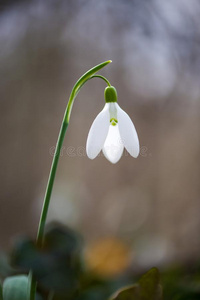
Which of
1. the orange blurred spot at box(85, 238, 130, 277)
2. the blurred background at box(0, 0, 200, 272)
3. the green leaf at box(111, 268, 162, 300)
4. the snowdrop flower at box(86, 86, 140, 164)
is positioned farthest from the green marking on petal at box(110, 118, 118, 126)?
the blurred background at box(0, 0, 200, 272)

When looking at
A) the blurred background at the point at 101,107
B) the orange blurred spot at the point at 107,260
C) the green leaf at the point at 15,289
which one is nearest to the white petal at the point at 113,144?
the orange blurred spot at the point at 107,260

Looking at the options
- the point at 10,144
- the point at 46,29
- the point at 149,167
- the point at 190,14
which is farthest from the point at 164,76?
the point at 10,144

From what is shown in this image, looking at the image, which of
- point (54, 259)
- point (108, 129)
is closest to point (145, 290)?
point (54, 259)

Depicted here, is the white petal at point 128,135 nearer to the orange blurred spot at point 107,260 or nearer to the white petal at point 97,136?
the white petal at point 97,136

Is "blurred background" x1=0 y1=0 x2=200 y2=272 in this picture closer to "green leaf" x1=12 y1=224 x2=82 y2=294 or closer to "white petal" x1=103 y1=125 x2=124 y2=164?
"white petal" x1=103 y1=125 x2=124 y2=164

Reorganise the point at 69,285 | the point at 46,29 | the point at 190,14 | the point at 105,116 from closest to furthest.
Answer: the point at 69,285 → the point at 105,116 → the point at 190,14 → the point at 46,29

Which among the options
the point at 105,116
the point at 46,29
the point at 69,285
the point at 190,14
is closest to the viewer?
the point at 69,285

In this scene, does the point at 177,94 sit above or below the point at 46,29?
below

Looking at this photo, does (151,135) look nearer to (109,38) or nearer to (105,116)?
(109,38)
